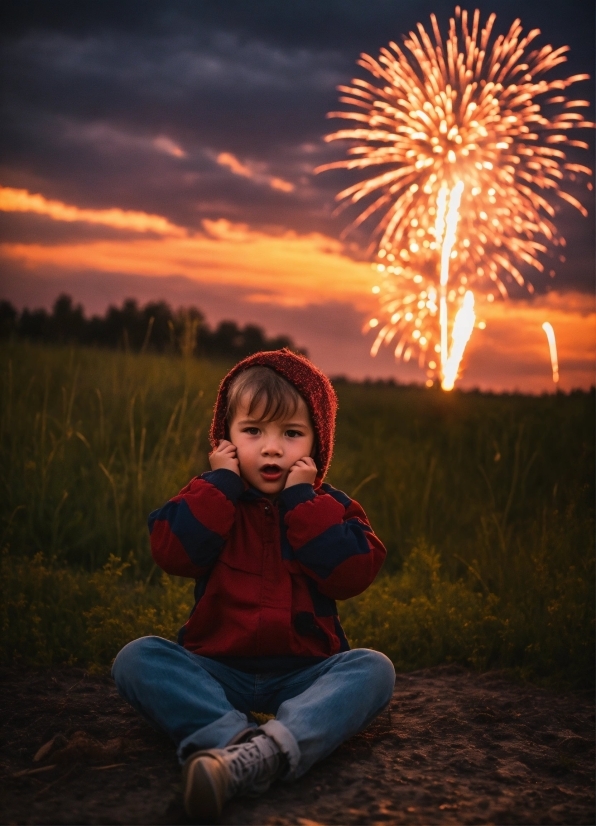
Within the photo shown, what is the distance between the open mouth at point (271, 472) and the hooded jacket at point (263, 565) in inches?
2.4

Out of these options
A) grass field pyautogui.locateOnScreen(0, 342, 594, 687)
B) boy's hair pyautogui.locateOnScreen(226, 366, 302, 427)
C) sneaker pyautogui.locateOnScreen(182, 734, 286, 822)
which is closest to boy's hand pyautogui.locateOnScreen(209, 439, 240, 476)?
boy's hair pyautogui.locateOnScreen(226, 366, 302, 427)

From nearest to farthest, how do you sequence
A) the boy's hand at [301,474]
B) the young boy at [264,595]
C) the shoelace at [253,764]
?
the shoelace at [253,764]
the young boy at [264,595]
the boy's hand at [301,474]

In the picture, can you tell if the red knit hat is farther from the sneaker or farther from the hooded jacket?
the sneaker

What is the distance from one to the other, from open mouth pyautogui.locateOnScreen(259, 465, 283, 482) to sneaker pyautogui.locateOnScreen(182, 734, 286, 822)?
0.89m

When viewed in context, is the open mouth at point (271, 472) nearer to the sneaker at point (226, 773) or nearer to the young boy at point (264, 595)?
the young boy at point (264, 595)

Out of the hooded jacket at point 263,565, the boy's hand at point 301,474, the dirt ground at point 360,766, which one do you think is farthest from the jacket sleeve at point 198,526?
the dirt ground at point 360,766

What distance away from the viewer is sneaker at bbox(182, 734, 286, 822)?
7.62 ft

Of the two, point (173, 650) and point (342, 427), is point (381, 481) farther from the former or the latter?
point (173, 650)

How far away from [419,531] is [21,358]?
17.9ft

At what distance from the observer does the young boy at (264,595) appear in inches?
110

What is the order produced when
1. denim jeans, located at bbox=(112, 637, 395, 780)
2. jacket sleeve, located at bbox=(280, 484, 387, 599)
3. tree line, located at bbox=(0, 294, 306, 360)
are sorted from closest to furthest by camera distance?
denim jeans, located at bbox=(112, 637, 395, 780) → jacket sleeve, located at bbox=(280, 484, 387, 599) → tree line, located at bbox=(0, 294, 306, 360)

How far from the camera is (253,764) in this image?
8.23ft

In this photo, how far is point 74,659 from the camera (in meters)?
3.95

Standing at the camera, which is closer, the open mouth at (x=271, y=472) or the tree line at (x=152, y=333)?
the open mouth at (x=271, y=472)
